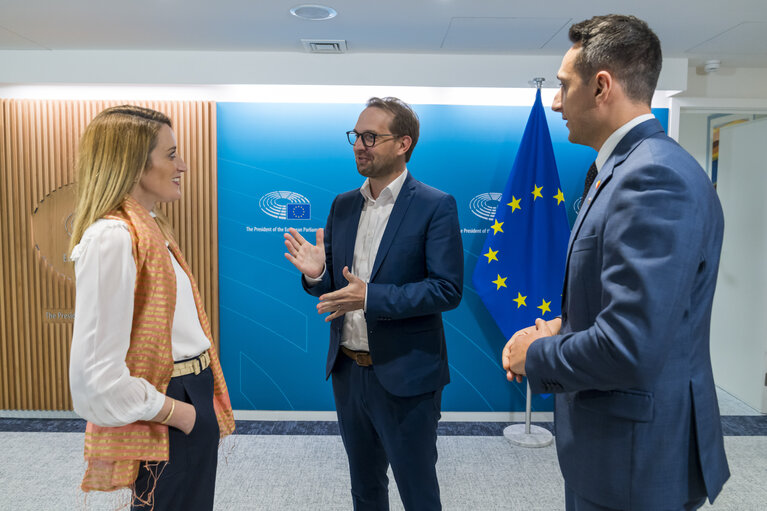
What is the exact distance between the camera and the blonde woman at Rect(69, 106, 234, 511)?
1313 millimetres

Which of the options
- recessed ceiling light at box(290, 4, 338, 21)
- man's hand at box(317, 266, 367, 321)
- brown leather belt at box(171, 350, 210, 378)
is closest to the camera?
brown leather belt at box(171, 350, 210, 378)

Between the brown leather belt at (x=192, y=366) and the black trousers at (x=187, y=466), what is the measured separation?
0.04 feet

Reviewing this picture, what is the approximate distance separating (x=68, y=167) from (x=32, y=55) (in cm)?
83

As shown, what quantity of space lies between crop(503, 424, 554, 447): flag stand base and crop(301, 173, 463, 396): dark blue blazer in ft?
6.27

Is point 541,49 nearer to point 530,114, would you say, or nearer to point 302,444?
point 530,114

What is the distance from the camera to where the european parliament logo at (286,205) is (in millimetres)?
4137

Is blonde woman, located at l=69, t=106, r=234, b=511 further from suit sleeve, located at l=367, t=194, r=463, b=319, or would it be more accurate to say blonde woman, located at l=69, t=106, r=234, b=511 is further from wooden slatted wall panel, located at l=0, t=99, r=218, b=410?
wooden slatted wall panel, located at l=0, t=99, r=218, b=410

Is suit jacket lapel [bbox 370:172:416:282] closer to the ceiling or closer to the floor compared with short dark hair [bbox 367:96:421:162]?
closer to the floor

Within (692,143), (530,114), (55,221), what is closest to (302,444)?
(55,221)

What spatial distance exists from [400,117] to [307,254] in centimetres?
69

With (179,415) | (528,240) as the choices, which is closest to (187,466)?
(179,415)

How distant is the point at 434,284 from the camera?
79.8 inches

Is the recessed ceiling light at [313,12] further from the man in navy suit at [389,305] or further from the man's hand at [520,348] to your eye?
the man's hand at [520,348]

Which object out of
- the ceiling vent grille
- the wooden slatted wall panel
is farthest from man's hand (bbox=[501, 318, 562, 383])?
the wooden slatted wall panel
